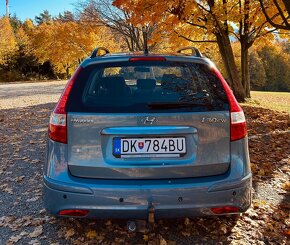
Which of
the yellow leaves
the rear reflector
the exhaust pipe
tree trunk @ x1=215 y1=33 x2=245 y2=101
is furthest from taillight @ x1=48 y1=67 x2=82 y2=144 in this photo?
tree trunk @ x1=215 y1=33 x2=245 y2=101

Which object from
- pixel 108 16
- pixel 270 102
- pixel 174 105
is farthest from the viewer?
pixel 108 16

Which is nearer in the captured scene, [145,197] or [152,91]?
[145,197]

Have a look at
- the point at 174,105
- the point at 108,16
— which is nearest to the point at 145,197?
the point at 174,105

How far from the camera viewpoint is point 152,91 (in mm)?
2865

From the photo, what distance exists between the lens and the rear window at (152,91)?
2.68 metres

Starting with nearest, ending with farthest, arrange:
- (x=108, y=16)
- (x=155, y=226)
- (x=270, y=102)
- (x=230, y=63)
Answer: (x=155, y=226)
(x=230, y=63)
(x=270, y=102)
(x=108, y=16)

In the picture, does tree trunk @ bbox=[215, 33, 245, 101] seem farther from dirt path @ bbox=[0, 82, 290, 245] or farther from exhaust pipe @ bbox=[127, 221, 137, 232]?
exhaust pipe @ bbox=[127, 221, 137, 232]

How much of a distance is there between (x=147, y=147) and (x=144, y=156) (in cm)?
8

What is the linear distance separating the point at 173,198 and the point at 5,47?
51212 millimetres

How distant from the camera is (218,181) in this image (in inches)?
105

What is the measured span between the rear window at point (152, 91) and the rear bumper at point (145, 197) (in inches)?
24.3

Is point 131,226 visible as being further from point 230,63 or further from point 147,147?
point 230,63

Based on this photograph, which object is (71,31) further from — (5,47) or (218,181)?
(218,181)

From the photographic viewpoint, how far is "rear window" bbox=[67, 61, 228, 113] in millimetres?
2684
